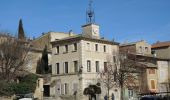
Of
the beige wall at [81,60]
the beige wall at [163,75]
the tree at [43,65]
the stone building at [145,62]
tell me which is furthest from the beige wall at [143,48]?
the tree at [43,65]

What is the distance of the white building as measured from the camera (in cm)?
6512

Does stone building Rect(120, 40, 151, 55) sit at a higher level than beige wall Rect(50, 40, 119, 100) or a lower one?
higher

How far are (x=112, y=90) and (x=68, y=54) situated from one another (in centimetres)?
1058

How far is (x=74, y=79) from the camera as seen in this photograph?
216 feet

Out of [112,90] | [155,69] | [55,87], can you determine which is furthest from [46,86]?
[155,69]

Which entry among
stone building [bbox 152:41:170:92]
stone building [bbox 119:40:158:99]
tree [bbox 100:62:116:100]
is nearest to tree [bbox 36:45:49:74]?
tree [bbox 100:62:116:100]

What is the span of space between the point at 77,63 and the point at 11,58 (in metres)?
11.1

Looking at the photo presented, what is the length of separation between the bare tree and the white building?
6817 millimetres

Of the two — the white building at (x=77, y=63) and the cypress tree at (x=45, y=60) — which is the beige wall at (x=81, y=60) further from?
the cypress tree at (x=45, y=60)

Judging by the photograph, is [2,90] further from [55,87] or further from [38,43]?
[38,43]

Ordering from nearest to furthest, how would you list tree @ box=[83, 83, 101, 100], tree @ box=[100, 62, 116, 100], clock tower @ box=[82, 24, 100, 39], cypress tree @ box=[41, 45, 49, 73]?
tree @ box=[83, 83, 101, 100], tree @ box=[100, 62, 116, 100], clock tower @ box=[82, 24, 100, 39], cypress tree @ box=[41, 45, 49, 73]

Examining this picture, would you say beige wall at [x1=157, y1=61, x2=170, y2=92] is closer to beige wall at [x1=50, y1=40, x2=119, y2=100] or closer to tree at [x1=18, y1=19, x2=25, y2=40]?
beige wall at [x1=50, y1=40, x2=119, y2=100]

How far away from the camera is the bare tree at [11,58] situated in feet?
205

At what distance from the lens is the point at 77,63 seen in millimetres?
65812
